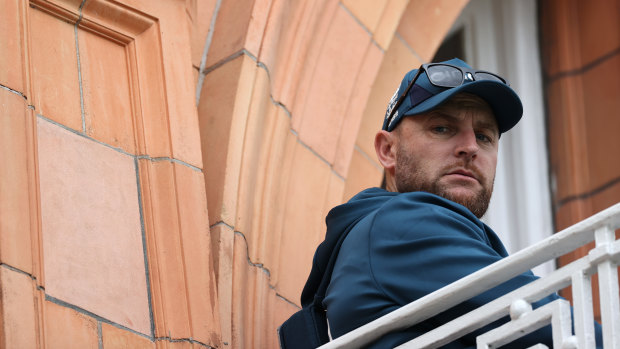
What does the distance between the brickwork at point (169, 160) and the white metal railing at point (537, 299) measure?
96 cm

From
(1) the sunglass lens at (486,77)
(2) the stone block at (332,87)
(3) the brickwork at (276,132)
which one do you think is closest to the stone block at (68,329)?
(3) the brickwork at (276,132)

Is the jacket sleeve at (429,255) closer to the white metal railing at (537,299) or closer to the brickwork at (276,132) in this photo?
the white metal railing at (537,299)

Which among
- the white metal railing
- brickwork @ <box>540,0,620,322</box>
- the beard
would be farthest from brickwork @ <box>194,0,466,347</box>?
brickwork @ <box>540,0,620,322</box>

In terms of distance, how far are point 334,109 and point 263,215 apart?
0.75 meters

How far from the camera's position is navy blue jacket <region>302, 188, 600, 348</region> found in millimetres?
2932

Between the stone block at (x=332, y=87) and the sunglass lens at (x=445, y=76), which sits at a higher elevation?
the stone block at (x=332, y=87)

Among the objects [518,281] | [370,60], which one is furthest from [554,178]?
[518,281]

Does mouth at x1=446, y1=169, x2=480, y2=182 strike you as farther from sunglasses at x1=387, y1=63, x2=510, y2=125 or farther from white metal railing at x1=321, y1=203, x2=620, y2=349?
white metal railing at x1=321, y1=203, x2=620, y2=349

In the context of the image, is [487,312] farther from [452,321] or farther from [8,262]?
[8,262]

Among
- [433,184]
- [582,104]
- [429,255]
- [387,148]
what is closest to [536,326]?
[429,255]

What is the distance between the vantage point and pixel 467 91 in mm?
3633

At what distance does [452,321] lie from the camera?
280 centimetres

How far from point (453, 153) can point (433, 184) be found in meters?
0.12

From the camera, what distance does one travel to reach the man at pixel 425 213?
9.74ft
